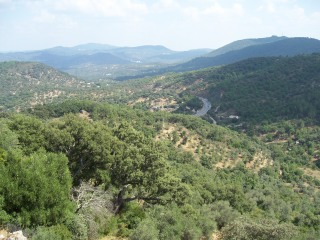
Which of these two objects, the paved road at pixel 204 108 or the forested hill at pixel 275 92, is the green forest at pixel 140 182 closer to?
the forested hill at pixel 275 92

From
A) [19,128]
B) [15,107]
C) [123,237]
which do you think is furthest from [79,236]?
[15,107]

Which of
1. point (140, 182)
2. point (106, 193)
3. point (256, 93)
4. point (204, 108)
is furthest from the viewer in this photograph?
point (204, 108)

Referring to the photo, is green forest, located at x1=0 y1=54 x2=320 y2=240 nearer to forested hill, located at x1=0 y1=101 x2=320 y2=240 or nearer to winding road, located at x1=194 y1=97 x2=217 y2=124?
A: forested hill, located at x1=0 y1=101 x2=320 y2=240

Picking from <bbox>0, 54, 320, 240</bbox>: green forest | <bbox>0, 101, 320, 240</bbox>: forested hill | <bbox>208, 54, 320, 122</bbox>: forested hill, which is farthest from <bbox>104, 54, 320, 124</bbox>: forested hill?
<bbox>0, 101, 320, 240</bbox>: forested hill

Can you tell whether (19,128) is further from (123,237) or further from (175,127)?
(175,127)

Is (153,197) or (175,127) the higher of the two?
(153,197)

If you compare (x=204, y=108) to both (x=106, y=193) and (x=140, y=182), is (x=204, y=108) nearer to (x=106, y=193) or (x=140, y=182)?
(x=140, y=182)

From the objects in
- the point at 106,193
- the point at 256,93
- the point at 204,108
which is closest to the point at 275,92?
the point at 256,93

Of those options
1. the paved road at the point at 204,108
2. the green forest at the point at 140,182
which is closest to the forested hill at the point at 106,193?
the green forest at the point at 140,182

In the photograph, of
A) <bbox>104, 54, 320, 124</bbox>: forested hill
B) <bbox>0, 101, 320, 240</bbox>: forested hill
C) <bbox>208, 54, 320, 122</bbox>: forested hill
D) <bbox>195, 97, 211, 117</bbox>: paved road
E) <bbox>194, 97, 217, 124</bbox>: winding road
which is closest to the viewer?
<bbox>0, 101, 320, 240</bbox>: forested hill

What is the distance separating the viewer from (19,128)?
79.5ft

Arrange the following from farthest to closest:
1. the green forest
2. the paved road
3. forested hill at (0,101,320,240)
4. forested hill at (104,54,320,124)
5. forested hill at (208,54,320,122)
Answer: the paved road
forested hill at (104,54,320,124)
forested hill at (208,54,320,122)
the green forest
forested hill at (0,101,320,240)

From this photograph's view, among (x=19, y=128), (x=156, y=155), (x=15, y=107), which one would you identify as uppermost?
(x=19, y=128)

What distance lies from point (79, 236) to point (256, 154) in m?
66.7
